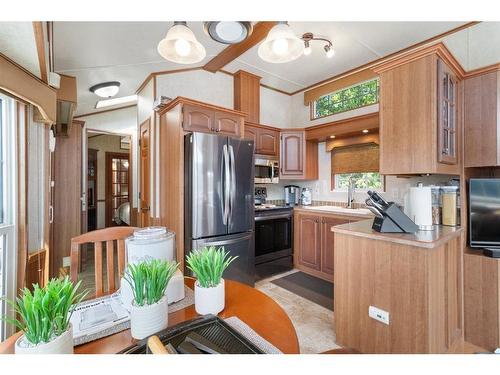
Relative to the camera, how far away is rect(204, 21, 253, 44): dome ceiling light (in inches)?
46.5

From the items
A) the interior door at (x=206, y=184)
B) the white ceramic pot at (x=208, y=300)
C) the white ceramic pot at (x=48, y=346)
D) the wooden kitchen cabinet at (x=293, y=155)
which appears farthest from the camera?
the wooden kitchen cabinet at (x=293, y=155)

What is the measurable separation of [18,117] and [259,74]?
283cm

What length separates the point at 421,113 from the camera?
1607mm

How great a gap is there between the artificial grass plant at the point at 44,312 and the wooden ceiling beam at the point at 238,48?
2.33 meters

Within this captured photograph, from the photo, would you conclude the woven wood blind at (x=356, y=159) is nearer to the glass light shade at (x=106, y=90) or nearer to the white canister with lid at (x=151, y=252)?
the white canister with lid at (x=151, y=252)

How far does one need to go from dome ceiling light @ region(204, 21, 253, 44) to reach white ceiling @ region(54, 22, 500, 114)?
1.15 metres

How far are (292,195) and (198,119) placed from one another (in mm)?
2072

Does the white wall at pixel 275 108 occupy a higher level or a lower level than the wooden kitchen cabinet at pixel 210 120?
higher

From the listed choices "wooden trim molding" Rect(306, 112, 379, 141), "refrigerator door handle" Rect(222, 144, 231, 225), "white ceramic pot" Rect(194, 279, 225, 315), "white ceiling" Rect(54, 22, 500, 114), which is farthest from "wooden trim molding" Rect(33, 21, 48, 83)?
"wooden trim molding" Rect(306, 112, 379, 141)

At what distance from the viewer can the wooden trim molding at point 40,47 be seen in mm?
1078

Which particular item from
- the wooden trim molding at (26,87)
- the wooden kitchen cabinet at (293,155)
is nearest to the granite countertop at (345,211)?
the wooden kitchen cabinet at (293,155)

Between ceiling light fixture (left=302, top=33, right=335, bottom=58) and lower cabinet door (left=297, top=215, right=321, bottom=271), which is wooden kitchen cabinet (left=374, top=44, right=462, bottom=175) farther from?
lower cabinet door (left=297, top=215, right=321, bottom=271)

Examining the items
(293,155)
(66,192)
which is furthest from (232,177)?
(66,192)
